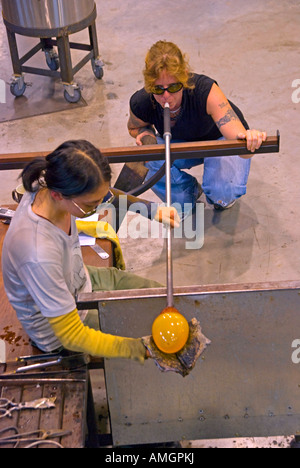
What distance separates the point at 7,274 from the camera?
1.90 metres

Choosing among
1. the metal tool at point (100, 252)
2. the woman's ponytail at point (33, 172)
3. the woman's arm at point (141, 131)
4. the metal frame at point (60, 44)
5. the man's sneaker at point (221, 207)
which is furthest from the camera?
the metal frame at point (60, 44)

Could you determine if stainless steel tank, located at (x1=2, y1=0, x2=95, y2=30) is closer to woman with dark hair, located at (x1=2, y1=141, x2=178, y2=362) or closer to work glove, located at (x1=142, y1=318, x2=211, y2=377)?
woman with dark hair, located at (x1=2, y1=141, x2=178, y2=362)

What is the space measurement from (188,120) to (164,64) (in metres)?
0.43

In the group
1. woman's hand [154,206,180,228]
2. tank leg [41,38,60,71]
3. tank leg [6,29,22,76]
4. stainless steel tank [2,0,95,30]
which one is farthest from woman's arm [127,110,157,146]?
tank leg [41,38,60,71]

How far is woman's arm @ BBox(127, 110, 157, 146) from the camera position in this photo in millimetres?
3145

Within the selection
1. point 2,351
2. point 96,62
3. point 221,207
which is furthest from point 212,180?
point 96,62

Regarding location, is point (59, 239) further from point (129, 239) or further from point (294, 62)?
point (294, 62)

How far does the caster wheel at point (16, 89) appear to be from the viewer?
4.61 meters

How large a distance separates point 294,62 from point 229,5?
1.27 meters

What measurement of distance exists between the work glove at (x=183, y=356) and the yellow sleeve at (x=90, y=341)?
0.06m

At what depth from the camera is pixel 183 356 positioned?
182 centimetres

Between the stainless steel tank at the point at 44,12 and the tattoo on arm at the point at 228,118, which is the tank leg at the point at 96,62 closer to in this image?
the stainless steel tank at the point at 44,12

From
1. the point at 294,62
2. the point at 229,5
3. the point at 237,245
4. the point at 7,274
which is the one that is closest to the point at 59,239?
the point at 7,274

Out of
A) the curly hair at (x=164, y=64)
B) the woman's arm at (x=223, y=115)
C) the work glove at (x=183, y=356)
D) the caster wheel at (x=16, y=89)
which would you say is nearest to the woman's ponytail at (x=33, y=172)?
the work glove at (x=183, y=356)
